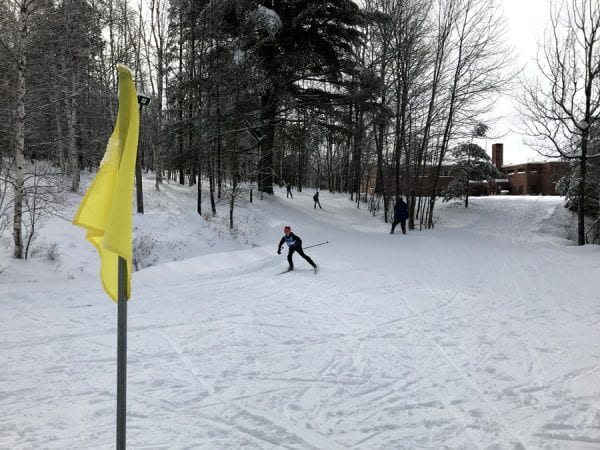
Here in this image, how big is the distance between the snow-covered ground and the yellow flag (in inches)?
91.8

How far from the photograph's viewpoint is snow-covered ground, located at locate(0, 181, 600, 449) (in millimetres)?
3539

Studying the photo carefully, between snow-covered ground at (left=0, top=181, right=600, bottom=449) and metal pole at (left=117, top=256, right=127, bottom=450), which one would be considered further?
snow-covered ground at (left=0, top=181, right=600, bottom=449)

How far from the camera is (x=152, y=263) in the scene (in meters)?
11.8

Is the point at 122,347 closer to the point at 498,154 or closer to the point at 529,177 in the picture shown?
the point at 529,177

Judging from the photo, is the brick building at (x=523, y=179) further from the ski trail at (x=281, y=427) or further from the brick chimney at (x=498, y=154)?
the ski trail at (x=281, y=427)

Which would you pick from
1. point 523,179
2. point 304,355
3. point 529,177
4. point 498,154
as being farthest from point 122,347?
point 498,154

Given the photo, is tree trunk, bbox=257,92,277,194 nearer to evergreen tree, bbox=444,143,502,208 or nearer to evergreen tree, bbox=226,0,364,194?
evergreen tree, bbox=226,0,364,194

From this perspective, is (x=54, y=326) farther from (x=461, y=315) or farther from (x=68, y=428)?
(x=461, y=315)

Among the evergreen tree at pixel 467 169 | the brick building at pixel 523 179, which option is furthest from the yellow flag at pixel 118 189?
the brick building at pixel 523 179

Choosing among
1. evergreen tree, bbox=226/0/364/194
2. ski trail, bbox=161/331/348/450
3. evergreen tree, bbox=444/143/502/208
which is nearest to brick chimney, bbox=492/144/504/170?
evergreen tree, bbox=444/143/502/208

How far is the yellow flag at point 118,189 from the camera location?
1.87 meters

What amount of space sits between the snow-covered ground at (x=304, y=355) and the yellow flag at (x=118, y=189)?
233cm

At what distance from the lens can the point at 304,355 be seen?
5227 mm

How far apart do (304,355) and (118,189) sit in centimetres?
404
